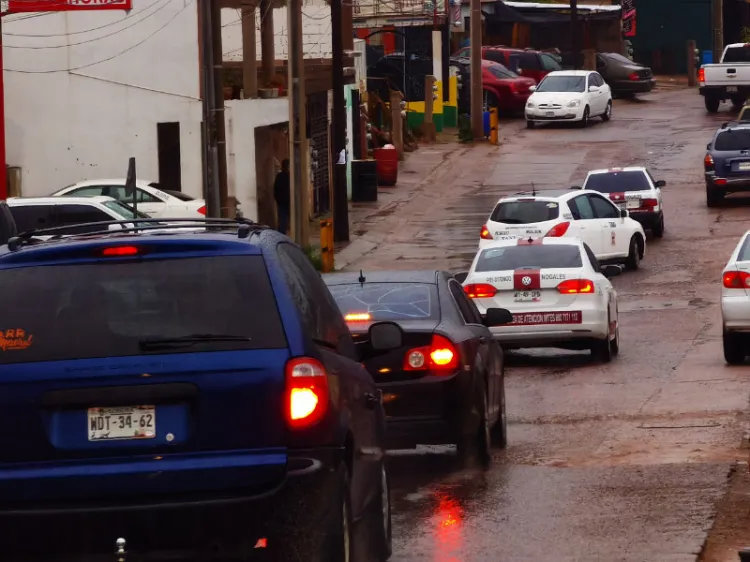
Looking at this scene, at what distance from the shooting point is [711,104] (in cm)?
5481

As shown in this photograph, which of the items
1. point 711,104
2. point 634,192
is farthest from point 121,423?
point 711,104

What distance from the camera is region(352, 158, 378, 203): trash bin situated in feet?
135

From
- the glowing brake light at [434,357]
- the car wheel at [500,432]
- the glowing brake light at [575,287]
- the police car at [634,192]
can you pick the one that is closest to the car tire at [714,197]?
the police car at [634,192]

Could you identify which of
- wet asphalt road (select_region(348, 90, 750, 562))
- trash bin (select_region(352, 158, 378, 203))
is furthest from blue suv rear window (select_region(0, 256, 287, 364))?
trash bin (select_region(352, 158, 378, 203))

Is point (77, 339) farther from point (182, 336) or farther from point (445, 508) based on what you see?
point (445, 508)

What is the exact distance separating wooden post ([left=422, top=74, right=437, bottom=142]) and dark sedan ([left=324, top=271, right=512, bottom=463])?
3776 cm

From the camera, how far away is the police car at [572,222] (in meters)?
28.7

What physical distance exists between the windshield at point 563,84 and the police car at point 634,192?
59.2ft

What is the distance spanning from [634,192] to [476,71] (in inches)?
641

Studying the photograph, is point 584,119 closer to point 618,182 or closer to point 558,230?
point 618,182

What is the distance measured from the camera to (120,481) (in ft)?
21.4

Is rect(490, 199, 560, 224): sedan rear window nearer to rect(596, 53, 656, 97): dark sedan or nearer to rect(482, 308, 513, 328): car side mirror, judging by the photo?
rect(482, 308, 513, 328): car side mirror

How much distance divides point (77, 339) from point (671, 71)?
2605 inches

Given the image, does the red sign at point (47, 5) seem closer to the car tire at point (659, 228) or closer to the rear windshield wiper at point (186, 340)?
the car tire at point (659, 228)
